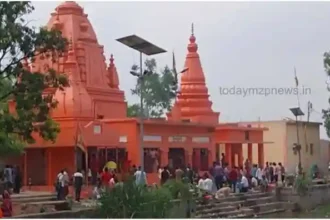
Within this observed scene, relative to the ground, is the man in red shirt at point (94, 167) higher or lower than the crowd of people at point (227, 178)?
higher

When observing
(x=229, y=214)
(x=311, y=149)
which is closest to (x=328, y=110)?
(x=311, y=149)

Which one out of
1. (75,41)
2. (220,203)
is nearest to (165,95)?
(75,41)

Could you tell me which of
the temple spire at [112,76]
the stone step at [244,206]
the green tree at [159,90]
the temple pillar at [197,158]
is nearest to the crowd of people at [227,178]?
the stone step at [244,206]

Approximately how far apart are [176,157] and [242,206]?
726 cm

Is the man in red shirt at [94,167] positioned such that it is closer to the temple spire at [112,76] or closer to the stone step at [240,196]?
the stone step at [240,196]

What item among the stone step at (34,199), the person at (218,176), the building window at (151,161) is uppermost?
the building window at (151,161)

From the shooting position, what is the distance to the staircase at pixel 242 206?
18.8m

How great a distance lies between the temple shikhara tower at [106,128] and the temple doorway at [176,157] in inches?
1.5

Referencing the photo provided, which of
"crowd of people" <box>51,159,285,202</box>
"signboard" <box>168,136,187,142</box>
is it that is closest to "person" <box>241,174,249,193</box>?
"crowd of people" <box>51,159,285,202</box>

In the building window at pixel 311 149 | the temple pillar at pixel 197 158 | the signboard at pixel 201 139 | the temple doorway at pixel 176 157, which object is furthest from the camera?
the building window at pixel 311 149

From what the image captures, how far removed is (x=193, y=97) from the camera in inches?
1335

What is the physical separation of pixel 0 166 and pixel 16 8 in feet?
35.7

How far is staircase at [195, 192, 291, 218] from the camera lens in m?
18.8

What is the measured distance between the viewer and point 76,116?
83.2 feet
